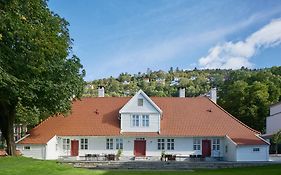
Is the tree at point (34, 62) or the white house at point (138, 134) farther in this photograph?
the white house at point (138, 134)

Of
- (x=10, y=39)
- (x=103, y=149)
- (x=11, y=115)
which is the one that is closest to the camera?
(x=10, y=39)

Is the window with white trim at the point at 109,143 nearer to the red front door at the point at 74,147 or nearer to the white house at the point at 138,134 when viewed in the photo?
the white house at the point at 138,134

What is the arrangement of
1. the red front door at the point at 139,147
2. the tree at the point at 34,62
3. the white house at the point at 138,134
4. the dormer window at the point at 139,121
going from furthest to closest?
the dormer window at the point at 139,121
the red front door at the point at 139,147
the white house at the point at 138,134
the tree at the point at 34,62

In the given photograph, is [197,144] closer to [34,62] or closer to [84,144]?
[84,144]

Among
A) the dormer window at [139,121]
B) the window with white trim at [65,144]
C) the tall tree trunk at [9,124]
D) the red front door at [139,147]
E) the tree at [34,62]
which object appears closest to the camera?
the tree at [34,62]

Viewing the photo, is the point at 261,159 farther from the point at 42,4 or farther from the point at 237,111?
the point at 42,4

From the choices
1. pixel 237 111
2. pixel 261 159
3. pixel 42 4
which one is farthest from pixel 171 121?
pixel 42 4

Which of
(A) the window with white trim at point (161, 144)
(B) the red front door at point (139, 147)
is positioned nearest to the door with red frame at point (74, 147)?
(B) the red front door at point (139, 147)

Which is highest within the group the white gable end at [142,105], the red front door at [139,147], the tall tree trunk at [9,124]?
the white gable end at [142,105]

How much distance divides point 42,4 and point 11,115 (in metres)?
9.93

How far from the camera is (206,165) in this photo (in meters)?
40.5

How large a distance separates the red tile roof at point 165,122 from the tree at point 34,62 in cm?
845

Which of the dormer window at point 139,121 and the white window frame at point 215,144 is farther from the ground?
the dormer window at point 139,121

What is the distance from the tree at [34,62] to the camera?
30.5m
